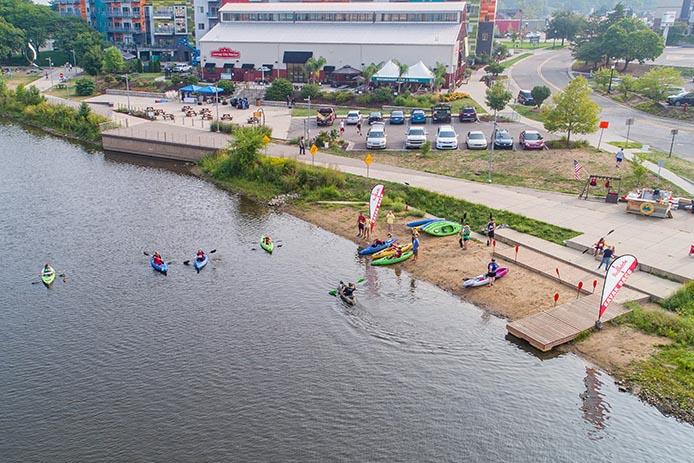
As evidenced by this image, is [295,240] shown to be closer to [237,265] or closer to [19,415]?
[237,265]

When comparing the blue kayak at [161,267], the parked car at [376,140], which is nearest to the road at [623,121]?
the parked car at [376,140]

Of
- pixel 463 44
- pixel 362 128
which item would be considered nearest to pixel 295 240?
pixel 362 128

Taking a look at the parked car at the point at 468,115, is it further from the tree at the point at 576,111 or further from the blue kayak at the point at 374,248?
the blue kayak at the point at 374,248

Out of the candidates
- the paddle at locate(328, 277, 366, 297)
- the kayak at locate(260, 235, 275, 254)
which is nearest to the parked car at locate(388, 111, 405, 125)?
the kayak at locate(260, 235, 275, 254)

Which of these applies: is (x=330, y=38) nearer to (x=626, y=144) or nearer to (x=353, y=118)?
(x=353, y=118)

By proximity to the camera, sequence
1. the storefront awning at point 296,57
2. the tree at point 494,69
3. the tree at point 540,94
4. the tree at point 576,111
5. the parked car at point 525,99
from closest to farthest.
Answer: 1. the tree at point 576,111
2. the tree at point 540,94
3. the parked car at point 525,99
4. the storefront awning at point 296,57
5. the tree at point 494,69

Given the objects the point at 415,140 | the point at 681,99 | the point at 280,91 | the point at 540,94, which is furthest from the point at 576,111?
the point at 280,91
